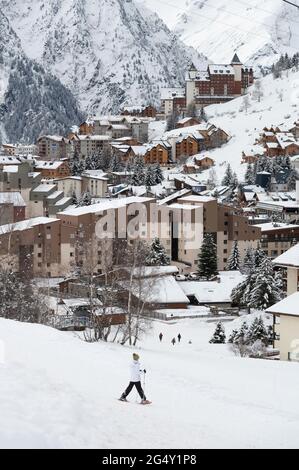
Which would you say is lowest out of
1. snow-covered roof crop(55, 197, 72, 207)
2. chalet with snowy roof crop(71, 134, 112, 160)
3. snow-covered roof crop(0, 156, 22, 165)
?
snow-covered roof crop(55, 197, 72, 207)

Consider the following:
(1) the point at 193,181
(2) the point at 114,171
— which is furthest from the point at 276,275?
(2) the point at 114,171

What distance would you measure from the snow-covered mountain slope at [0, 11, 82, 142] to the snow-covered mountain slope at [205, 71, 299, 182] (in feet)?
158

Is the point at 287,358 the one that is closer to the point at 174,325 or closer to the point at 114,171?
the point at 174,325

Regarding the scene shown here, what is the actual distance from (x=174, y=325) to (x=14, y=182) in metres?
24.5

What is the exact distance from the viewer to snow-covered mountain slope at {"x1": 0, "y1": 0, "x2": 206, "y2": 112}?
16238 cm

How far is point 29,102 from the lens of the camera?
5157 inches

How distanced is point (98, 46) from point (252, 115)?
→ 10241 cm

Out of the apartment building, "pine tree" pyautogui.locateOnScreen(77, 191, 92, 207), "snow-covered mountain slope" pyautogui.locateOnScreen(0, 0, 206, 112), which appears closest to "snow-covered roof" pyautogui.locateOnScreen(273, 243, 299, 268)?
the apartment building

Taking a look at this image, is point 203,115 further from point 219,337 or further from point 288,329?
point 288,329

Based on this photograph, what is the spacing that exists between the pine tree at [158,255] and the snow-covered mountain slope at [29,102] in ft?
302

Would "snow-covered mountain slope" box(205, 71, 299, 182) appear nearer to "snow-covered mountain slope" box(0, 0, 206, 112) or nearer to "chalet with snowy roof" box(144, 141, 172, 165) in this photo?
"chalet with snowy roof" box(144, 141, 172, 165)

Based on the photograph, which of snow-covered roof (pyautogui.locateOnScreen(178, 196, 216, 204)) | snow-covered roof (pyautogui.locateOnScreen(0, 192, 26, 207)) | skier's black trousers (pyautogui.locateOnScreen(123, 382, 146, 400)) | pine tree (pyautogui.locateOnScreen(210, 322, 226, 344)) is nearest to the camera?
skier's black trousers (pyautogui.locateOnScreen(123, 382, 146, 400))

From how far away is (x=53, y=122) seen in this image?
128 m

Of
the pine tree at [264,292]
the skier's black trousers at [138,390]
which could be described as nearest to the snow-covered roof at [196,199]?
the pine tree at [264,292]
